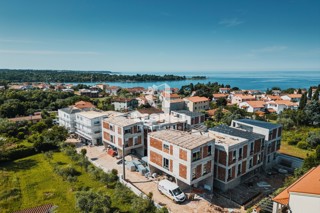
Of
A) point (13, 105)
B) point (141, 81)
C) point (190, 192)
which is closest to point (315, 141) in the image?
point (190, 192)

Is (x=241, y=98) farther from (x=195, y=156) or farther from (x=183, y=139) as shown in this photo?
(x=195, y=156)

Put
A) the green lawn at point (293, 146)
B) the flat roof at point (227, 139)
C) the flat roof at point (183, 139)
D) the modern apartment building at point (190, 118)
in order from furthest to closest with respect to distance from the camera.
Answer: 1. the modern apartment building at point (190, 118)
2. the green lawn at point (293, 146)
3. the flat roof at point (227, 139)
4. the flat roof at point (183, 139)

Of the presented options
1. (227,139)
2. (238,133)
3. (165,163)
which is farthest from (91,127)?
(238,133)

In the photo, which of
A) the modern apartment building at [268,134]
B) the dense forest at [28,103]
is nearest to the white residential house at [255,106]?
the modern apartment building at [268,134]

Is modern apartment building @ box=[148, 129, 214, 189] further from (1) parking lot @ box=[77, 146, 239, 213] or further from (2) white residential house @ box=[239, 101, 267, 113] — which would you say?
(2) white residential house @ box=[239, 101, 267, 113]

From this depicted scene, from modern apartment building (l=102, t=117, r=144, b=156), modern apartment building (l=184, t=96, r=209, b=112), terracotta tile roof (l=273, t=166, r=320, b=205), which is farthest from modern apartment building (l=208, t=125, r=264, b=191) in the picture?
modern apartment building (l=184, t=96, r=209, b=112)

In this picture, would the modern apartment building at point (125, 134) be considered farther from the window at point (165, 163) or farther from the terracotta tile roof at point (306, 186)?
the terracotta tile roof at point (306, 186)
